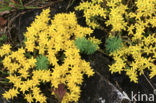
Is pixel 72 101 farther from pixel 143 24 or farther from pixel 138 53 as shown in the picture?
pixel 143 24

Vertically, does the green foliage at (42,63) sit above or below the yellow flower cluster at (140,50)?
below

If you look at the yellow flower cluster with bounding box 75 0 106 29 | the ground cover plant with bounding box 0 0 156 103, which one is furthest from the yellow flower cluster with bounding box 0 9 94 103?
the yellow flower cluster with bounding box 75 0 106 29

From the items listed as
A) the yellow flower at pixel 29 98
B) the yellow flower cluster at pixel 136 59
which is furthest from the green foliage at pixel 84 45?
the yellow flower at pixel 29 98

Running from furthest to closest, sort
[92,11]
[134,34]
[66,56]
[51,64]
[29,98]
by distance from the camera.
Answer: [92,11]
[134,34]
[51,64]
[66,56]
[29,98]

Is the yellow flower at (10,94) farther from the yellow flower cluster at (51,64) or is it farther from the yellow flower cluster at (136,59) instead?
the yellow flower cluster at (136,59)

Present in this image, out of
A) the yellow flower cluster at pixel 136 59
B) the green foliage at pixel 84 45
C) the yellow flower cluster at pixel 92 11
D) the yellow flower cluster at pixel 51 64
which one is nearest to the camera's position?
the yellow flower cluster at pixel 51 64

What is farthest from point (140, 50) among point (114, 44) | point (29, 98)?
point (29, 98)

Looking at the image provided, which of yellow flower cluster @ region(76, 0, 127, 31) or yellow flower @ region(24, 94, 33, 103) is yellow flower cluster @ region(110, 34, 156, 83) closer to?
yellow flower cluster @ region(76, 0, 127, 31)

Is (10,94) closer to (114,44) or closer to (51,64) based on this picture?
(51,64)
